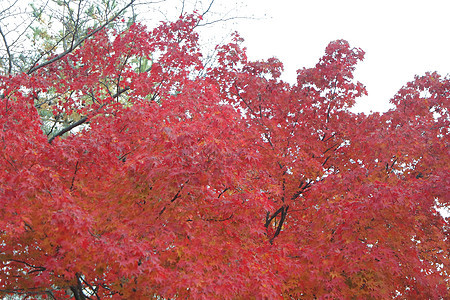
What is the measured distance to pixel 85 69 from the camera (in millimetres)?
12492

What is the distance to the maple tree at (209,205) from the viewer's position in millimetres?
5996

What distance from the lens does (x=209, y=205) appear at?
6.57m

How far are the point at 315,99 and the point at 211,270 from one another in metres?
7.38

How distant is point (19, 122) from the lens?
7.61 meters

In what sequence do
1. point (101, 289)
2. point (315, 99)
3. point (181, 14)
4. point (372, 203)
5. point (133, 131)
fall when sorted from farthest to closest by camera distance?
point (181, 14) → point (315, 99) → point (101, 289) → point (133, 131) → point (372, 203)

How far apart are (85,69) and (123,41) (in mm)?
1793

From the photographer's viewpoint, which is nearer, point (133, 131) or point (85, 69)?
point (133, 131)

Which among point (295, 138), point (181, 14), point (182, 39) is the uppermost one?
point (181, 14)

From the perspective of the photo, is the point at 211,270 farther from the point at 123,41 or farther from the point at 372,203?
the point at 123,41

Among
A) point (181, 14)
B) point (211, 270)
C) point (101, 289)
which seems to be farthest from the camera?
point (181, 14)

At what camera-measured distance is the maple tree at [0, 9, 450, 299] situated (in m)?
6.00

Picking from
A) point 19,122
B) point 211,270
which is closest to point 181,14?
point 19,122

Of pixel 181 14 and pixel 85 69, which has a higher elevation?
pixel 181 14

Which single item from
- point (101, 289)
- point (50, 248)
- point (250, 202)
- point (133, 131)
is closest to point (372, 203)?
point (250, 202)
